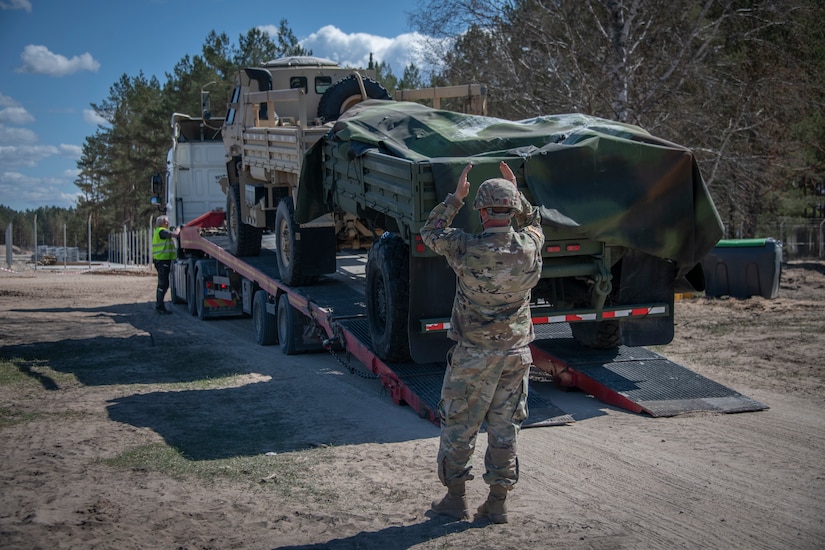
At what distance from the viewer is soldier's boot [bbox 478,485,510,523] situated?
550 cm

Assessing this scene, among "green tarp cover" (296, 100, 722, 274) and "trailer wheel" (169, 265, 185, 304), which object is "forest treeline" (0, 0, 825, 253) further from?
"green tarp cover" (296, 100, 722, 274)

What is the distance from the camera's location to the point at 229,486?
20.4ft

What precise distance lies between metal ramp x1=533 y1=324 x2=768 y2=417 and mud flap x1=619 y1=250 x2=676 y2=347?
36 centimetres

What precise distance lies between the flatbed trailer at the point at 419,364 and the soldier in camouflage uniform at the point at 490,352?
2.20 meters

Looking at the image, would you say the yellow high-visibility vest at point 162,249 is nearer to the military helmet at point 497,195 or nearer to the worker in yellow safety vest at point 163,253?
the worker in yellow safety vest at point 163,253

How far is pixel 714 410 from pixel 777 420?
517mm

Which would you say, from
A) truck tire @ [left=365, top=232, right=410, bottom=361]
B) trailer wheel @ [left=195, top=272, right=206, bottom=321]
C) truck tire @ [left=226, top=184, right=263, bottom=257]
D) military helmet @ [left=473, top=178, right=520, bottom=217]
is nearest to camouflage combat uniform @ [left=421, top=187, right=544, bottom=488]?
military helmet @ [left=473, top=178, right=520, bottom=217]

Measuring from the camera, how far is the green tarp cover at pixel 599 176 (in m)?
8.02

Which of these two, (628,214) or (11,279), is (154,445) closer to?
(628,214)

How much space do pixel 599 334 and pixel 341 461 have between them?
371 cm

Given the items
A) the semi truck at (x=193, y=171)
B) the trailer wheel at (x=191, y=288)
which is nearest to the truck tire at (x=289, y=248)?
the trailer wheel at (x=191, y=288)

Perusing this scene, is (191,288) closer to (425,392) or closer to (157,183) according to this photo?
(157,183)

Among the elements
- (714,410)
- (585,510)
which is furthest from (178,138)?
(585,510)

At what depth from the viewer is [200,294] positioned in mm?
15367
